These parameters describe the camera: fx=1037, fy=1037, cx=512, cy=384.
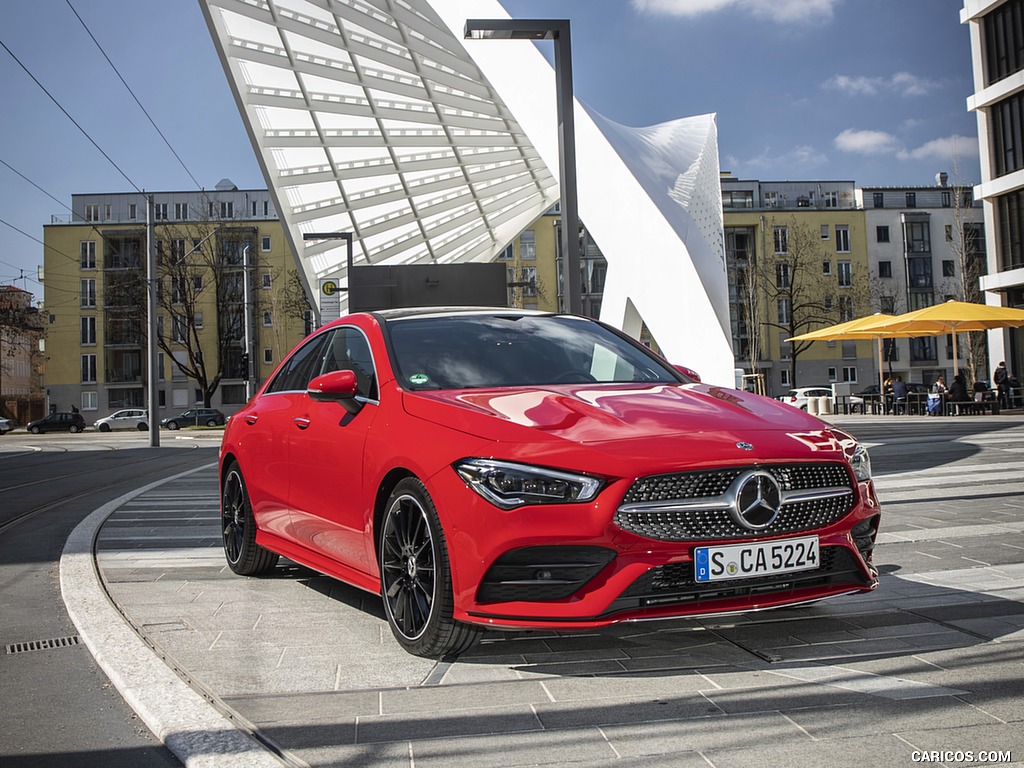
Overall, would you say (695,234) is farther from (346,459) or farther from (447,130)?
(346,459)

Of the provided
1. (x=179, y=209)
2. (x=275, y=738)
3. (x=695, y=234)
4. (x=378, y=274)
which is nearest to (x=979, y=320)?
(x=695, y=234)

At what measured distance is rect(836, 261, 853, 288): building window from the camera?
84.6 meters

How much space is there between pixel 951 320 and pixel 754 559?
88.3 ft

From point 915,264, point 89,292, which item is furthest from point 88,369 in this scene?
point 915,264

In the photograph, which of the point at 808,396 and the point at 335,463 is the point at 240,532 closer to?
the point at 335,463

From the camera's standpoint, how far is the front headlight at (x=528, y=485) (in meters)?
3.67

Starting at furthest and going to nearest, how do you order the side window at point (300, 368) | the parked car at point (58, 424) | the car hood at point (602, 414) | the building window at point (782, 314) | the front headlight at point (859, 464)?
the building window at point (782, 314) → the parked car at point (58, 424) → the side window at point (300, 368) → the front headlight at point (859, 464) → the car hood at point (602, 414)

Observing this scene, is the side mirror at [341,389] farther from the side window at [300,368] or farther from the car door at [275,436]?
the side window at [300,368]

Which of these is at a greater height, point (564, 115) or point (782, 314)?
point (782, 314)

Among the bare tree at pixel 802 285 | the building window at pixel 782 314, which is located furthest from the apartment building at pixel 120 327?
the building window at pixel 782 314

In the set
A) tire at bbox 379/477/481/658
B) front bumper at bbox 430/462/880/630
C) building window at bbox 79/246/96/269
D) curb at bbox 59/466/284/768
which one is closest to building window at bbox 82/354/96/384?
building window at bbox 79/246/96/269

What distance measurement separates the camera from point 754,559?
376 cm

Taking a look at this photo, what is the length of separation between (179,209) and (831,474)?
88434 millimetres

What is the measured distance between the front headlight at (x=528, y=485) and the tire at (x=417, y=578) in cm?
32
